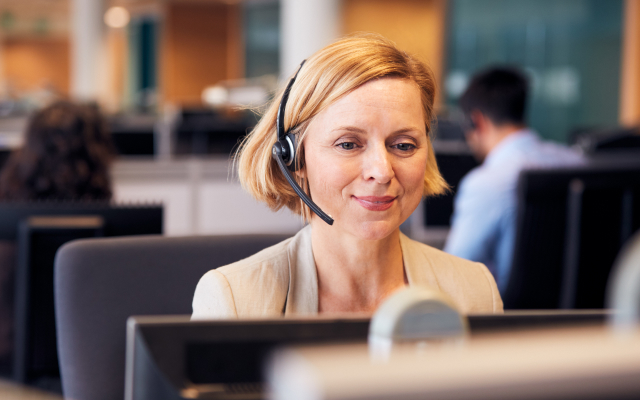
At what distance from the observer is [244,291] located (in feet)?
3.07

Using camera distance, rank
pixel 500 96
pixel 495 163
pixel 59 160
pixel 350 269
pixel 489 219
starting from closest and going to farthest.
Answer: pixel 350 269 → pixel 59 160 → pixel 489 219 → pixel 495 163 → pixel 500 96

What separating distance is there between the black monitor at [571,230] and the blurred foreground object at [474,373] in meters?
1.47

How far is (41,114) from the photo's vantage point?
2088 millimetres

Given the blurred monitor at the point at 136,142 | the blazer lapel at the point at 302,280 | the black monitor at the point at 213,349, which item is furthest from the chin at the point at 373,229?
Answer: the blurred monitor at the point at 136,142

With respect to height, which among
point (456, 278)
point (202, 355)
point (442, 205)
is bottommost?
point (442, 205)

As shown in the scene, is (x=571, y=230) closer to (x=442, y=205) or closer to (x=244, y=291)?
(x=244, y=291)

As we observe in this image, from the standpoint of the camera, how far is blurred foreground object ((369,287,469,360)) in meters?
0.31

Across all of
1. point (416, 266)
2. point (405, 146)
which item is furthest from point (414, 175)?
point (416, 266)

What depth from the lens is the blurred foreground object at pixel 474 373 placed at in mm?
200

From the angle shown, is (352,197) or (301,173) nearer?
(352,197)

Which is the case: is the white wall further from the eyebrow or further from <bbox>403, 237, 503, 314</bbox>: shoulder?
the eyebrow

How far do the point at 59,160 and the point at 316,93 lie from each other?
1367mm

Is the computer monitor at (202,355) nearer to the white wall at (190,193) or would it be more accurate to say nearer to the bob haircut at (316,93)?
the bob haircut at (316,93)

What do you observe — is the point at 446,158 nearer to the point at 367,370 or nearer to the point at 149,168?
the point at 149,168
